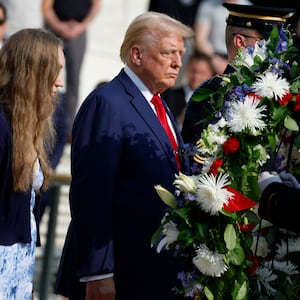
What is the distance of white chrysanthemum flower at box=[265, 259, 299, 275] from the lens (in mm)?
4855

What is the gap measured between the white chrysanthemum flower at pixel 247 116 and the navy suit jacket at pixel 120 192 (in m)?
0.85

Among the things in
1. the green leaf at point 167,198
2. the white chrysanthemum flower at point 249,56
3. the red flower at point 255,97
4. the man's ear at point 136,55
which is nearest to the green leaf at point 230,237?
the green leaf at point 167,198

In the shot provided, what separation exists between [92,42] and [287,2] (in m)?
2.33

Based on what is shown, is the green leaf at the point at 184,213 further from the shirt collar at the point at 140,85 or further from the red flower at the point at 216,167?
the shirt collar at the point at 140,85

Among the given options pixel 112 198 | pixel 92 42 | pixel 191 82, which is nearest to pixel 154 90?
pixel 112 198

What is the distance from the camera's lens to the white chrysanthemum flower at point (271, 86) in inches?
190

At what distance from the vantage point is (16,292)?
567 centimetres

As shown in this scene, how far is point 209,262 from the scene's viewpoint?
477 centimetres

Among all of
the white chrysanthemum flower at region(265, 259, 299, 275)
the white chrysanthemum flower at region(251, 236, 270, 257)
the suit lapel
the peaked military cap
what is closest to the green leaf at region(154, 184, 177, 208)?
the white chrysanthemum flower at region(251, 236, 270, 257)

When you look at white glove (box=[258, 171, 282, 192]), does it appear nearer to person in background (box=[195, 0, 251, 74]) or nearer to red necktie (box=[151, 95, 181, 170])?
red necktie (box=[151, 95, 181, 170])

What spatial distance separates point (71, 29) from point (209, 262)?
6.51m

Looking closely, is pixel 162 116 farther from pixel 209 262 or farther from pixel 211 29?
pixel 211 29

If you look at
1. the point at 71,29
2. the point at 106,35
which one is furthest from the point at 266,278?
the point at 106,35

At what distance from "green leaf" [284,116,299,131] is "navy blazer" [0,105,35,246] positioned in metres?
1.40
